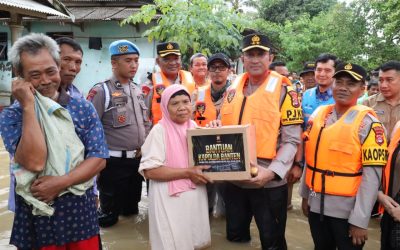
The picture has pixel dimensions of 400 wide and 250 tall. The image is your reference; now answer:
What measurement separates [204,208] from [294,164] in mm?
989

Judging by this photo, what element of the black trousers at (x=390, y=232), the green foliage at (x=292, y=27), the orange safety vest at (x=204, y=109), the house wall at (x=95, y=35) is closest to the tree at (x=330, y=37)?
the green foliage at (x=292, y=27)

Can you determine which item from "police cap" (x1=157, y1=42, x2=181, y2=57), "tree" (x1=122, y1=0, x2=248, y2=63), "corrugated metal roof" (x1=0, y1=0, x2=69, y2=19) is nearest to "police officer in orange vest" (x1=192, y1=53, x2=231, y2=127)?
"police cap" (x1=157, y1=42, x2=181, y2=57)

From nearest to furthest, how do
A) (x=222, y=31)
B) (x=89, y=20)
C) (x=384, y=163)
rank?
(x=384, y=163) → (x=222, y=31) → (x=89, y=20)

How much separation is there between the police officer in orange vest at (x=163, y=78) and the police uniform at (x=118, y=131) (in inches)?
13.9

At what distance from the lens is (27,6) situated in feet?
25.9

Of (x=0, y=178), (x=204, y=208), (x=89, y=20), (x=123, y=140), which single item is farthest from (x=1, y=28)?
(x=204, y=208)

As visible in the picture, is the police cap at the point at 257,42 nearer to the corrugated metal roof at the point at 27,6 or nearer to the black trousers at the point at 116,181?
the black trousers at the point at 116,181

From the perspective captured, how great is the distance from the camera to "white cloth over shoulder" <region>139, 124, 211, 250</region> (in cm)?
300

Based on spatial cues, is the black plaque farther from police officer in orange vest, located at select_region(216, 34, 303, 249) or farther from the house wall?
the house wall

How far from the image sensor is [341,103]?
305cm

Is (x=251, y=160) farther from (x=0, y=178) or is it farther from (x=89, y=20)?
(x=89, y=20)

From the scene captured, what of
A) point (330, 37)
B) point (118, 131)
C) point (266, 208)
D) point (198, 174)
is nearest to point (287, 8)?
point (330, 37)

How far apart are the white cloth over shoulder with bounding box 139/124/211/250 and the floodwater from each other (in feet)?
3.44

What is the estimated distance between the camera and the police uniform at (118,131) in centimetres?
427
